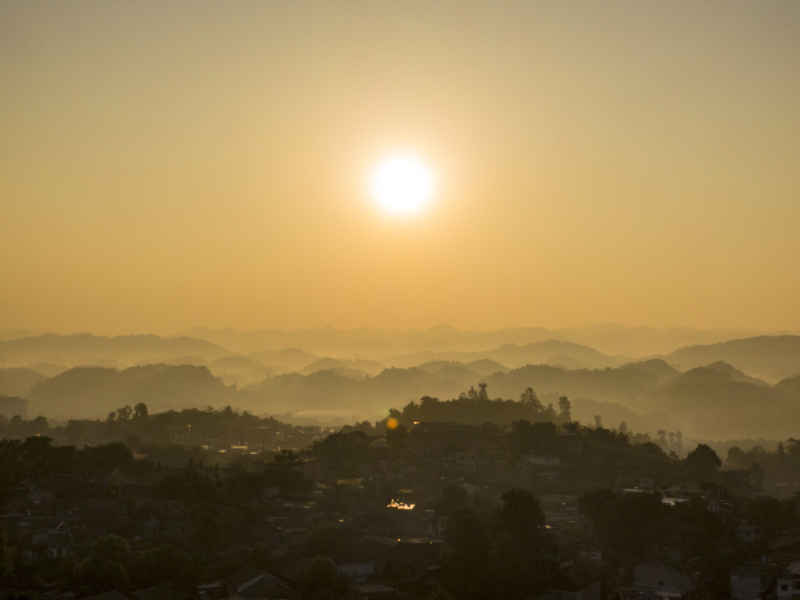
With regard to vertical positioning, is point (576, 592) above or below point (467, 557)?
below

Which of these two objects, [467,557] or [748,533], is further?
[748,533]

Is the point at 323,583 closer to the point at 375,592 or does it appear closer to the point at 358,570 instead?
the point at 375,592

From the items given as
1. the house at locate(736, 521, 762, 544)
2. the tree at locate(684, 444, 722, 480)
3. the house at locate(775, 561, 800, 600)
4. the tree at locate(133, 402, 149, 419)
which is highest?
the tree at locate(133, 402, 149, 419)

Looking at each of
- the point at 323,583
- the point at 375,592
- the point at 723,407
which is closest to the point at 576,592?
the point at 375,592

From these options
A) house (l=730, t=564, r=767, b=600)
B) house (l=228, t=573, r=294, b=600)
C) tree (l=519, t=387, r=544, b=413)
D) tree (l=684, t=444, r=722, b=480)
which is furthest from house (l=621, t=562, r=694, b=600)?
tree (l=519, t=387, r=544, b=413)

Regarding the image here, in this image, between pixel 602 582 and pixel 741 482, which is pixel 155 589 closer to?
pixel 602 582

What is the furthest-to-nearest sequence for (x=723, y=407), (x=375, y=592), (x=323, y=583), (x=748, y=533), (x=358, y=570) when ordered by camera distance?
(x=723, y=407), (x=748, y=533), (x=358, y=570), (x=375, y=592), (x=323, y=583)

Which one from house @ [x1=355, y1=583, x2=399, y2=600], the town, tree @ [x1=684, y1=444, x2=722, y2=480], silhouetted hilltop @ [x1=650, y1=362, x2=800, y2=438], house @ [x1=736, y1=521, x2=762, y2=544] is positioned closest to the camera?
house @ [x1=355, y1=583, x2=399, y2=600]

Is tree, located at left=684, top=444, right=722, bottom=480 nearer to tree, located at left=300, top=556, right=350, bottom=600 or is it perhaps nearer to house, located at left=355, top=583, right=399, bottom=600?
house, located at left=355, top=583, right=399, bottom=600

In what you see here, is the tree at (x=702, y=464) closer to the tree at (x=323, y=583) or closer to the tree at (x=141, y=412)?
the tree at (x=323, y=583)

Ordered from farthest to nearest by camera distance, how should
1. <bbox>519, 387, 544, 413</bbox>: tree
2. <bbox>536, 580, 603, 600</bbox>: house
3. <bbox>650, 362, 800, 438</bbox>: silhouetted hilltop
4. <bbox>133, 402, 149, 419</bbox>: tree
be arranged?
<bbox>650, 362, 800, 438</bbox>: silhouetted hilltop, <bbox>519, 387, 544, 413</bbox>: tree, <bbox>133, 402, 149, 419</bbox>: tree, <bbox>536, 580, 603, 600</bbox>: house

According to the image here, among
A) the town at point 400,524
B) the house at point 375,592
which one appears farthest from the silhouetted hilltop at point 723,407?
the house at point 375,592


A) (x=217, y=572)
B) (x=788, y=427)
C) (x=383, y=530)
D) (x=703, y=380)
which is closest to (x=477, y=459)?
(x=383, y=530)
